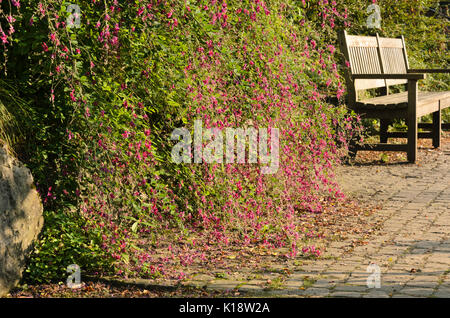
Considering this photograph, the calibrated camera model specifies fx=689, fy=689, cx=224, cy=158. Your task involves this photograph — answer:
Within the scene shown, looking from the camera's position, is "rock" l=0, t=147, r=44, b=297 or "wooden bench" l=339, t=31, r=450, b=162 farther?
"wooden bench" l=339, t=31, r=450, b=162

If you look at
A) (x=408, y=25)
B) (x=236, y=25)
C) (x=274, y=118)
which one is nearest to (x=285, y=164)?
(x=274, y=118)

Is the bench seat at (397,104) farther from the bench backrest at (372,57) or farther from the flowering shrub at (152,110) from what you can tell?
the flowering shrub at (152,110)

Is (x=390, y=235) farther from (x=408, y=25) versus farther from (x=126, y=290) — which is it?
(x=408, y=25)

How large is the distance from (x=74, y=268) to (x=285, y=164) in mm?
2057

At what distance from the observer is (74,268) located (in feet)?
13.0

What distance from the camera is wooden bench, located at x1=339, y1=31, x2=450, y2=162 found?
833cm

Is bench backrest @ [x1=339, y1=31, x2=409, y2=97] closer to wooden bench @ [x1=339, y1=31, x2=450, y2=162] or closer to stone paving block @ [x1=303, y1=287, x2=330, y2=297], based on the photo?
wooden bench @ [x1=339, y1=31, x2=450, y2=162]

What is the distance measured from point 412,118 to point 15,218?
5700 millimetres

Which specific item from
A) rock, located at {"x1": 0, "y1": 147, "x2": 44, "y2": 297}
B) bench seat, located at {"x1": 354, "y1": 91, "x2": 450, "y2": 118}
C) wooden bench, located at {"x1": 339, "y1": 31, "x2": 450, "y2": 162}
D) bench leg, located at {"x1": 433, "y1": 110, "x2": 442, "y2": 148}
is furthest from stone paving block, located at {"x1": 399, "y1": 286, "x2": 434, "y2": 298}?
bench leg, located at {"x1": 433, "y1": 110, "x2": 442, "y2": 148}

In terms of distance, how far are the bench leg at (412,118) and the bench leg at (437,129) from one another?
4.47 ft

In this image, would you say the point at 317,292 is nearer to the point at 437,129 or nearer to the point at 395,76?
the point at 395,76

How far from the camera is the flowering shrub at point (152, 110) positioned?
160 inches

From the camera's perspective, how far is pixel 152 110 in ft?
15.1

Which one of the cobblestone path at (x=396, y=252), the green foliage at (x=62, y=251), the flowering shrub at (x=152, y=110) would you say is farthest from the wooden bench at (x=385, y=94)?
the green foliage at (x=62, y=251)
